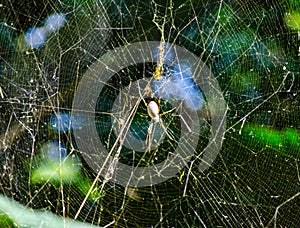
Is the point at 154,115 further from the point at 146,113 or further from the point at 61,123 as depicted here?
the point at 61,123

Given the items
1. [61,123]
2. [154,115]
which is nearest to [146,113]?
[154,115]

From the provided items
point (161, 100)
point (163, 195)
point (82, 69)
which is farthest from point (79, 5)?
point (163, 195)

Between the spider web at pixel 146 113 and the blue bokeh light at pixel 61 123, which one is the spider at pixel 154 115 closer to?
the spider web at pixel 146 113

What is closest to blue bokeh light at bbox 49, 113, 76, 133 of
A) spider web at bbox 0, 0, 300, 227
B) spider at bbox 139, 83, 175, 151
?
spider web at bbox 0, 0, 300, 227

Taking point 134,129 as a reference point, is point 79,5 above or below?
above

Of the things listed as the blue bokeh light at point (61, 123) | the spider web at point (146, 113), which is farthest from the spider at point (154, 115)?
the blue bokeh light at point (61, 123)

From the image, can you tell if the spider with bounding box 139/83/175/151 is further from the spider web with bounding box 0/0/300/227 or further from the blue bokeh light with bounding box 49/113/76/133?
the blue bokeh light with bounding box 49/113/76/133

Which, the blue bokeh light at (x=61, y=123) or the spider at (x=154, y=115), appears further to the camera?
the blue bokeh light at (x=61, y=123)

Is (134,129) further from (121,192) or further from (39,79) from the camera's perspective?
(39,79)
